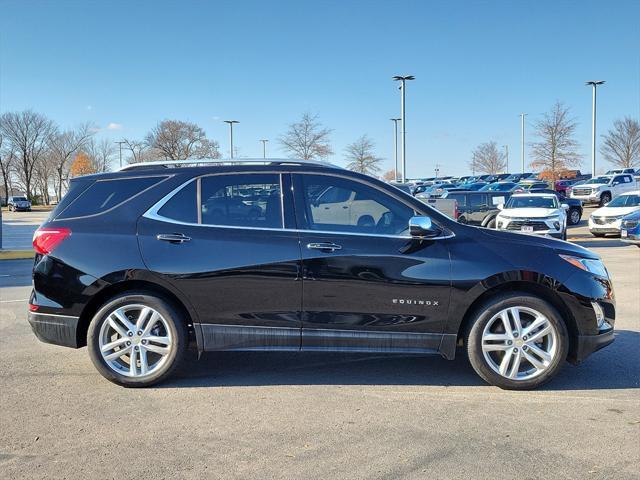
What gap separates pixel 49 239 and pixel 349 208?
2436 mm

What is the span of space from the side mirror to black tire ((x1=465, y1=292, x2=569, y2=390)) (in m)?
0.72

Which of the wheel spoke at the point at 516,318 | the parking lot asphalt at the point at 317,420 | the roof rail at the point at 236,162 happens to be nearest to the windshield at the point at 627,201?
the parking lot asphalt at the point at 317,420

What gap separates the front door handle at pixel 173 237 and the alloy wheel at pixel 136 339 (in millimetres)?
556

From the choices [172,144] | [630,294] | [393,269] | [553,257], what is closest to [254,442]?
[393,269]

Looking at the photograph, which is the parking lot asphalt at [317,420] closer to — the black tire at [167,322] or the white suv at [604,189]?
the black tire at [167,322]

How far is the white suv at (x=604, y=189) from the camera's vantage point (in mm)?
33938

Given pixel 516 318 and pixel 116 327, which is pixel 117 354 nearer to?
pixel 116 327

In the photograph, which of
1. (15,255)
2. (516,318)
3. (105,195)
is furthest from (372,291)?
(15,255)

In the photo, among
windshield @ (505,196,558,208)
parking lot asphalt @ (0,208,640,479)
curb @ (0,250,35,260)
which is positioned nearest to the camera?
parking lot asphalt @ (0,208,640,479)

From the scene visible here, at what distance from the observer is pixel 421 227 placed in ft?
14.1

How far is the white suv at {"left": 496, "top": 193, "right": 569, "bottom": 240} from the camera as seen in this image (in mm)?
16578

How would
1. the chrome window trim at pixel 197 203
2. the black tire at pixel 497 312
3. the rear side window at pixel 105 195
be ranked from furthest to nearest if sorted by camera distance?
the rear side window at pixel 105 195 < the chrome window trim at pixel 197 203 < the black tire at pixel 497 312

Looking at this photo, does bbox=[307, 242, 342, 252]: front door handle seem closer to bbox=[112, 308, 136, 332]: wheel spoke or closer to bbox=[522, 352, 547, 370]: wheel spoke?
bbox=[112, 308, 136, 332]: wheel spoke

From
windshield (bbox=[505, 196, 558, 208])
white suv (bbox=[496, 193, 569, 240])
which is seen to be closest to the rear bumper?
white suv (bbox=[496, 193, 569, 240])
